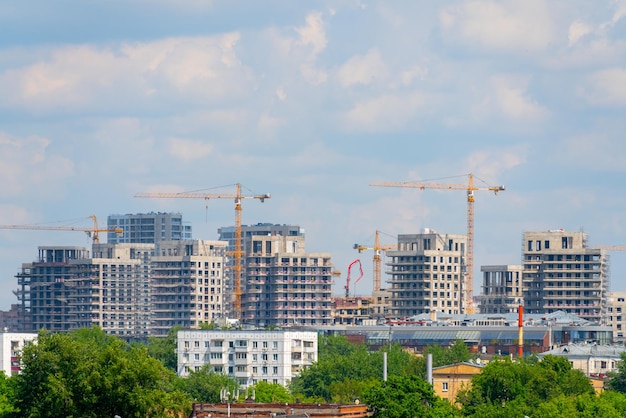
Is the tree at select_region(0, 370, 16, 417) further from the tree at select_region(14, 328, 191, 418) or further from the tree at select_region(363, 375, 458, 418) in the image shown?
the tree at select_region(363, 375, 458, 418)

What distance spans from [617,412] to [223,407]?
3139cm

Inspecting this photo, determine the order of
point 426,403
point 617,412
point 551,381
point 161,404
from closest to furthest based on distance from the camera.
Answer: point 161,404
point 426,403
point 617,412
point 551,381

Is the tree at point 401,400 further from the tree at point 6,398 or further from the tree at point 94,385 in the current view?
the tree at point 6,398

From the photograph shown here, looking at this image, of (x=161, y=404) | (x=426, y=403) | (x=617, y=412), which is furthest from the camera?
(x=617, y=412)

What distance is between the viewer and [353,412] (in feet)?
490

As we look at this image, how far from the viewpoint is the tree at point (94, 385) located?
13525 cm

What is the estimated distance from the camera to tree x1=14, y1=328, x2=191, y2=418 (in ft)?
444

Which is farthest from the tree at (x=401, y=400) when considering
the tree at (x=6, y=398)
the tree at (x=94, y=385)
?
the tree at (x=6, y=398)

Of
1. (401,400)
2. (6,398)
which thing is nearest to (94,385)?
(401,400)

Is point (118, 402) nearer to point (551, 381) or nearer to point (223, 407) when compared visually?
point (223, 407)

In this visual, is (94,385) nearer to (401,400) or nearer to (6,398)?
(401,400)

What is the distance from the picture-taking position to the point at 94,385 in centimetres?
13700

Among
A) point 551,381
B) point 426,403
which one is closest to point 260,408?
point 426,403

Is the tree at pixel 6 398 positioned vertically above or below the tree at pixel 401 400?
below
